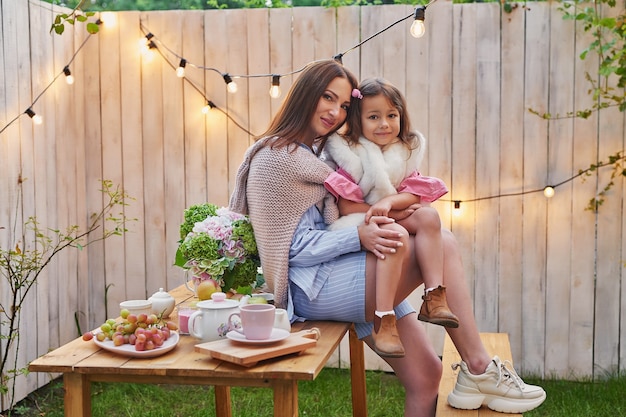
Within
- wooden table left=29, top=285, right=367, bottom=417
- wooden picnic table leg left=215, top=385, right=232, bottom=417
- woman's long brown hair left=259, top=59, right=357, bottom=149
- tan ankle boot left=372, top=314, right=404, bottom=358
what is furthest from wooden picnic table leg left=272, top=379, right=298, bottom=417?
wooden picnic table leg left=215, top=385, right=232, bottom=417

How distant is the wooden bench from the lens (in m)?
2.04

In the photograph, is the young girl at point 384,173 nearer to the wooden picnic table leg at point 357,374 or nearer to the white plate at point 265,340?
the white plate at point 265,340

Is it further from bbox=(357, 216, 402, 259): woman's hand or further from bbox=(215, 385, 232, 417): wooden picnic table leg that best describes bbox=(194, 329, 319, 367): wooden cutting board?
bbox=(215, 385, 232, 417): wooden picnic table leg

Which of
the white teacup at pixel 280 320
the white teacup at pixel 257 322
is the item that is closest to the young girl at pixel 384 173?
the white teacup at pixel 280 320

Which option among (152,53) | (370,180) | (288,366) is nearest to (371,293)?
(370,180)

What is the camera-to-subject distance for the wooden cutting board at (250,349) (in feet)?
5.25

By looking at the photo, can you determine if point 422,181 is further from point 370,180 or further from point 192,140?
point 192,140

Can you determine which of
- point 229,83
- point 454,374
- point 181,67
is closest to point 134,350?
point 454,374

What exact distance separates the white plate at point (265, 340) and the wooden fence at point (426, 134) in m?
1.86

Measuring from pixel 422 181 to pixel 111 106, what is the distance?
2.04 meters

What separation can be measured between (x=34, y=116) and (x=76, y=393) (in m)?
1.86

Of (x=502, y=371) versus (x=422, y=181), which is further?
(x=422, y=181)

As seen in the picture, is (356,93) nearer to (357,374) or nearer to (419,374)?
(419,374)

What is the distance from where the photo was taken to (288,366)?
161 centimetres
